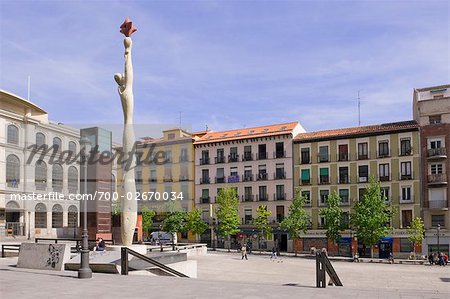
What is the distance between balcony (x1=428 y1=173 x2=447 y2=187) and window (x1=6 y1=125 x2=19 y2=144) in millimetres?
44565

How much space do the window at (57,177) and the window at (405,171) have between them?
39.6m

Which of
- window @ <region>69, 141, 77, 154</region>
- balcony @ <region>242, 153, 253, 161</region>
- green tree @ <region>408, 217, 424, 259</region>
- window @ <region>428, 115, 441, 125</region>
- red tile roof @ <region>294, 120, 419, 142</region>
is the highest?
window @ <region>428, 115, 441, 125</region>

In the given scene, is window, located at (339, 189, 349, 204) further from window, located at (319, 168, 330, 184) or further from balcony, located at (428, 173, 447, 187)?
balcony, located at (428, 173, 447, 187)

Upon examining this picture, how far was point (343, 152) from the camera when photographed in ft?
187

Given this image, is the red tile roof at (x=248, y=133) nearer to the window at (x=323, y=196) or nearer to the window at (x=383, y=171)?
the window at (x=323, y=196)

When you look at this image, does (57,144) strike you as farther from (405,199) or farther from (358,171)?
(405,199)

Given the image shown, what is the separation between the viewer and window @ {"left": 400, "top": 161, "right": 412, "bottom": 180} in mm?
Answer: 52812

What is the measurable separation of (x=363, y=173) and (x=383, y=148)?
145 inches

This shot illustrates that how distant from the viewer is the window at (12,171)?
49656mm

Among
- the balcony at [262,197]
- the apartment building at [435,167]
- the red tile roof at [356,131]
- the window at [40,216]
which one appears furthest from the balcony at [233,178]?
the window at [40,216]

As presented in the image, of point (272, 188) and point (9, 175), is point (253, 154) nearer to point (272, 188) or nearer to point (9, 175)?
point (272, 188)

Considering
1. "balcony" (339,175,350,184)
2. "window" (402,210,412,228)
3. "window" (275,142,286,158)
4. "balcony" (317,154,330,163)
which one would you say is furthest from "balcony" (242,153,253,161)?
"window" (402,210,412,228)

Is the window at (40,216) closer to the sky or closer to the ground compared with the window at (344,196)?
closer to the ground

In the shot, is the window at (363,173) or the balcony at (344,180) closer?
the window at (363,173)
